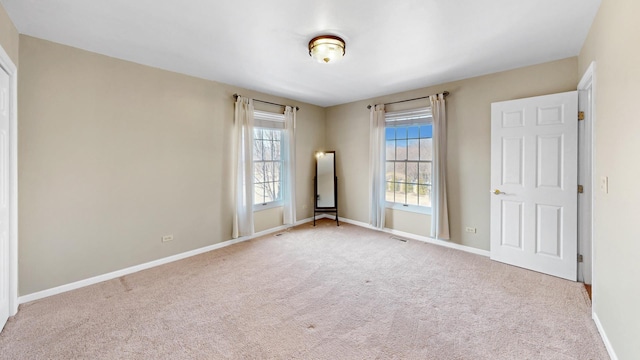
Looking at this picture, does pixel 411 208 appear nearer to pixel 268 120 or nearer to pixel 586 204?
pixel 586 204

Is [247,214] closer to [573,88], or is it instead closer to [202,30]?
[202,30]

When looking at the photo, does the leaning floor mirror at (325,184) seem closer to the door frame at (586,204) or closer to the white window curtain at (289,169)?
the white window curtain at (289,169)

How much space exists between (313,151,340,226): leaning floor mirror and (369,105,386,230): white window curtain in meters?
0.89

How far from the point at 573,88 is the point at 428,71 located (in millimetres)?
1598

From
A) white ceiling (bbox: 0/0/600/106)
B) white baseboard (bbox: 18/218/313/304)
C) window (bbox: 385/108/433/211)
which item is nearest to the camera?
white ceiling (bbox: 0/0/600/106)

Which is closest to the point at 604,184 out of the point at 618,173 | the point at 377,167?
the point at 618,173

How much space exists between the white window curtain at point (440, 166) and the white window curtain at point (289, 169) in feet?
8.03

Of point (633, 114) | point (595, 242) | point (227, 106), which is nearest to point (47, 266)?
point (227, 106)

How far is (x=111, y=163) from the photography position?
9.78ft

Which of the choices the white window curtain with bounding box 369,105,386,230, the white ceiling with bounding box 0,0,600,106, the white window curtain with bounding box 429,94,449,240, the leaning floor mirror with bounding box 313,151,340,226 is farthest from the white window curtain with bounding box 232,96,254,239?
the white window curtain with bounding box 429,94,449,240

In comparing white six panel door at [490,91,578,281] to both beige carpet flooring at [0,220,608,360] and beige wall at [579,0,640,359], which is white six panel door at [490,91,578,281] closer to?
beige carpet flooring at [0,220,608,360]

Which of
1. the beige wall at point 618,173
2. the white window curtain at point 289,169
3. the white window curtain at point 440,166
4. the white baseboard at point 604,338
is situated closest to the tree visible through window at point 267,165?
the white window curtain at point 289,169

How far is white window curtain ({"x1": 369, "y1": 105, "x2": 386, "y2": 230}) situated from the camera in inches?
186

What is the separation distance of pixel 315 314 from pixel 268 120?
3.39m
